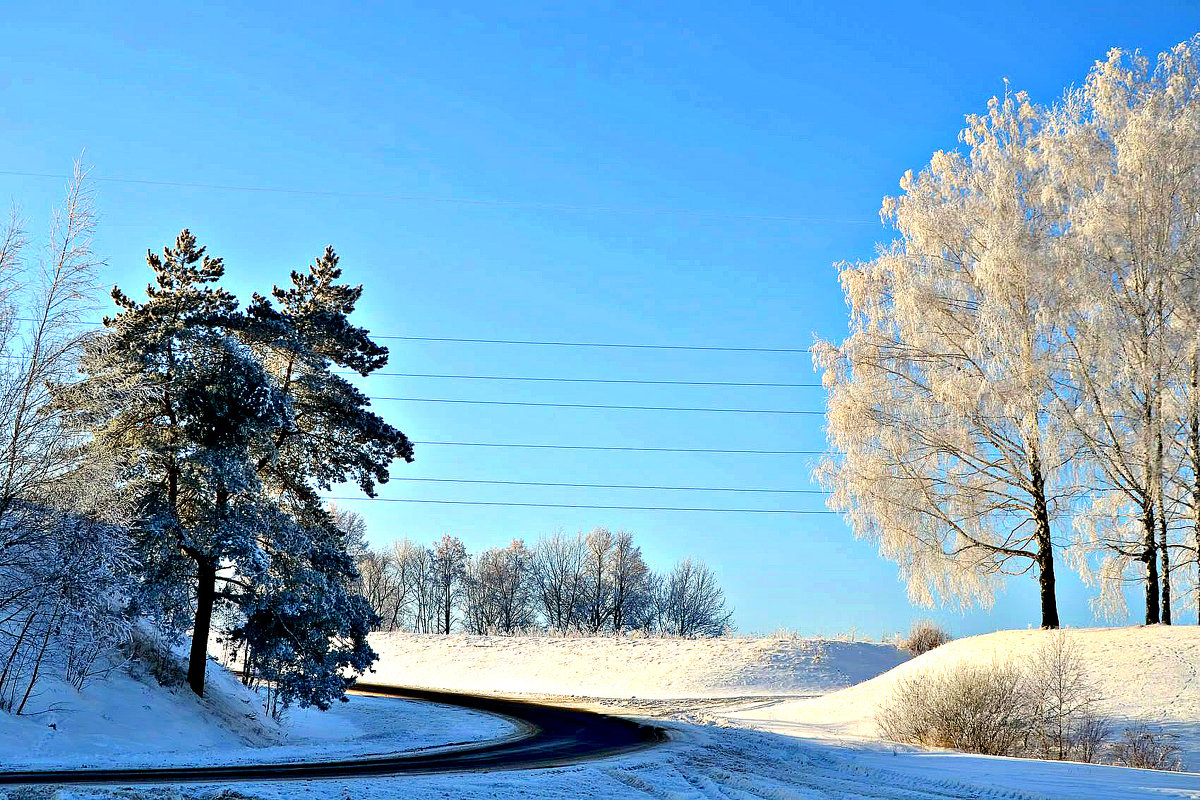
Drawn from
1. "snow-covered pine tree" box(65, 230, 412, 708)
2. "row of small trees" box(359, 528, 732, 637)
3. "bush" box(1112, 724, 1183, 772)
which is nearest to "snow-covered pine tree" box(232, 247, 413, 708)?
"snow-covered pine tree" box(65, 230, 412, 708)

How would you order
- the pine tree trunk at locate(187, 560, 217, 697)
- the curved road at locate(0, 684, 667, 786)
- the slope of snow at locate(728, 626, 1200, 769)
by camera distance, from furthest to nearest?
the pine tree trunk at locate(187, 560, 217, 697) → the slope of snow at locate(728, 626, 1200, 769) → the curved road at locate(0, 684, 667, 786)

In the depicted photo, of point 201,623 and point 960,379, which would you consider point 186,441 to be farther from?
point 960,379

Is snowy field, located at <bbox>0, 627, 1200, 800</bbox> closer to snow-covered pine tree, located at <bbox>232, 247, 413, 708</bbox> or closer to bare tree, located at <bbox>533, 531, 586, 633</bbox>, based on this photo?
snow-covered pine tree, located at <bbox>232, 247, 413, 708</bbox>

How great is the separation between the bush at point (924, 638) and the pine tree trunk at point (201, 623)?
33.9 meters

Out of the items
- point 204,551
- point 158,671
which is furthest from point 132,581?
point 158,671

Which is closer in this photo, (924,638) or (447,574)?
(924,638)

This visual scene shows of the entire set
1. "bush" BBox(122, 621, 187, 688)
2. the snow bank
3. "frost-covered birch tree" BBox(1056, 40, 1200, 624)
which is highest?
"frost-covered birch tree" BBox(1056, 40, 1200, 624)

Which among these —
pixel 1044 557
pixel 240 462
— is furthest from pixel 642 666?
pixel 240 462

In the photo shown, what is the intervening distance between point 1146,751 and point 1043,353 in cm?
1166

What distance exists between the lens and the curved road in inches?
472

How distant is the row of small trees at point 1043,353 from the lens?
26234 mm

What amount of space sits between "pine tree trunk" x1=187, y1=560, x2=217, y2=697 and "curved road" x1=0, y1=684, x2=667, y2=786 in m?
8.44

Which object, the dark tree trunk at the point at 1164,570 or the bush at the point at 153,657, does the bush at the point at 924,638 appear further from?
the bush at the point at 153,657

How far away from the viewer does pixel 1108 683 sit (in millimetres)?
23094
